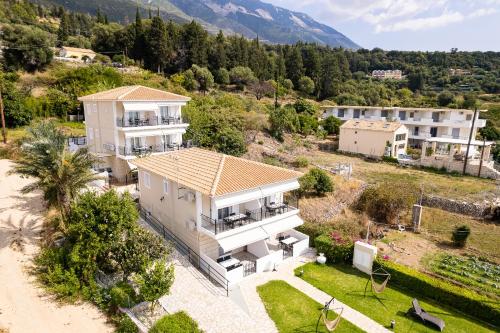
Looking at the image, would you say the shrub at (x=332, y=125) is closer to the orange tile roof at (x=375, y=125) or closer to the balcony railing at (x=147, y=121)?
the orange tile roof at (x=375, y=125)

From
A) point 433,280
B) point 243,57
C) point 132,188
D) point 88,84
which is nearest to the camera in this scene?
point 433,280

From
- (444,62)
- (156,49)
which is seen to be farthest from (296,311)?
(444,62)

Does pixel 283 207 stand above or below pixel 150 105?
below

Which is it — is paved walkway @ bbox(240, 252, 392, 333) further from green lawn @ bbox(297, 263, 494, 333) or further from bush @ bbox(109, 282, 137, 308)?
bush @ bbox(109, 282, 137, 308)

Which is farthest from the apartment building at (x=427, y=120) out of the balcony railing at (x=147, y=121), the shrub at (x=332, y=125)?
the balcony railing at (x=147, y=121)

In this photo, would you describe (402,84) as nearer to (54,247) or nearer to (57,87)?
(57,87)

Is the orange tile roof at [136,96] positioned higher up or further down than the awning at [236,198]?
higher up
